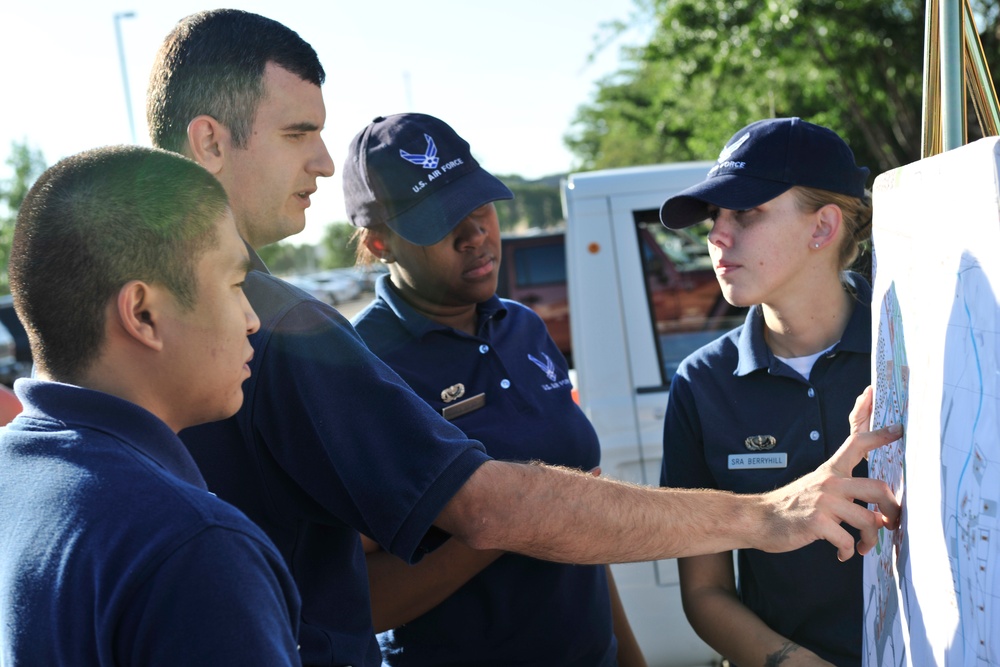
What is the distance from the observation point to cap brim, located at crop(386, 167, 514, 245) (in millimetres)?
2301

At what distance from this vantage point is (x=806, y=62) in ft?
33.9

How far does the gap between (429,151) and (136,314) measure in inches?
51.5

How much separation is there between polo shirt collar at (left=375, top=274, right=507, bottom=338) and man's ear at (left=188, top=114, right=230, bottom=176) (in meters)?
0.74

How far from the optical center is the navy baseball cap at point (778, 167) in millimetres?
2049

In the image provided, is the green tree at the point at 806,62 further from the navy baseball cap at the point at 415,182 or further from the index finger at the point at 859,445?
the index finger at the point at 859,445

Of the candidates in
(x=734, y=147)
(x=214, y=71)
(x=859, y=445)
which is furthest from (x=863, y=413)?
(x=214, y=71)

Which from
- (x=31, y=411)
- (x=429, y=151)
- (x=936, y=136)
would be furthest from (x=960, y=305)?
(x=429, y=151)

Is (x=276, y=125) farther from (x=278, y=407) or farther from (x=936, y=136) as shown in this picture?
(x=936, y=136)

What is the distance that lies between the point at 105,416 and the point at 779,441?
1.43m

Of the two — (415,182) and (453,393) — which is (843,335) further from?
(415,182)

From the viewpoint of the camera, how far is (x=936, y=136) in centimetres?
152

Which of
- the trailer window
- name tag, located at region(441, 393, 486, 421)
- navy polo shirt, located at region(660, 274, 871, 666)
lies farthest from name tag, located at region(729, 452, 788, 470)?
the trailer window

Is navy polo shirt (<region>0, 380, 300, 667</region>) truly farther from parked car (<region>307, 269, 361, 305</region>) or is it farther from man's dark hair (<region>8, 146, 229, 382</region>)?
parked car (<region>307, 269, 361, 305</region>)

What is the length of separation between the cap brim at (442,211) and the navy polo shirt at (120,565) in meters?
1.28
